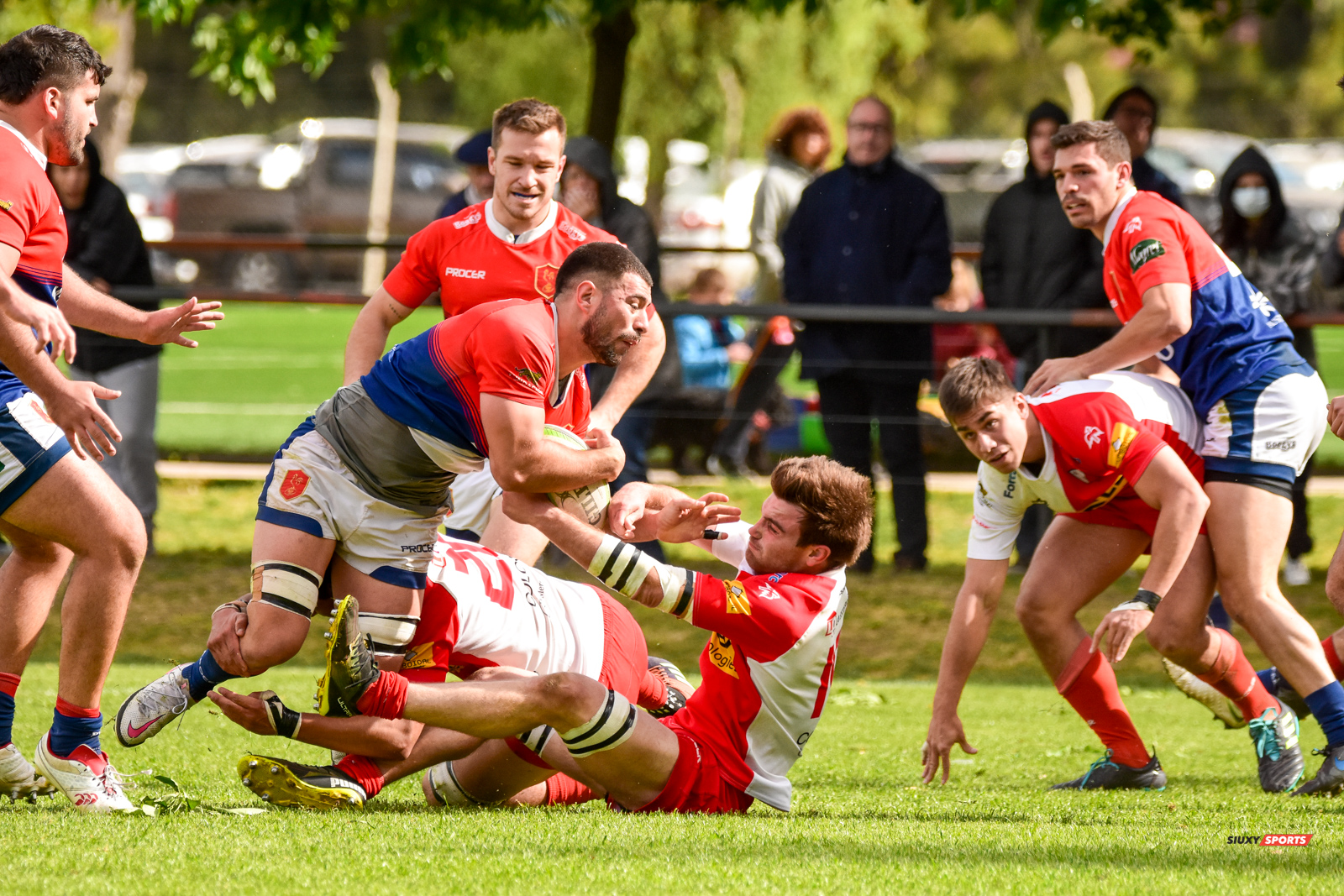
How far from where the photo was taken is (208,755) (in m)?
5.82

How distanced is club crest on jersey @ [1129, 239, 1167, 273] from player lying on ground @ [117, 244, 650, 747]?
1.93 metres

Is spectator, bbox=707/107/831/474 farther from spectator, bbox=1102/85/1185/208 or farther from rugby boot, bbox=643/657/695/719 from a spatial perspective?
rugby boot, bbox=643/657/695/719

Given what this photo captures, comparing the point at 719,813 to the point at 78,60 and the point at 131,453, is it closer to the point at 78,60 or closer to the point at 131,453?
the point at 78,60

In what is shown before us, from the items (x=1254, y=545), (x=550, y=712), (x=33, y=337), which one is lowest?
(x=550, y=712)

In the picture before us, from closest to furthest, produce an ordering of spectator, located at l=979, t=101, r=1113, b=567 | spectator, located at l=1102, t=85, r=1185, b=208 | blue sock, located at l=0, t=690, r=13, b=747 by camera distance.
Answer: blue sock, located at l=0, t=690, r=13, b=747, spectator, located at l=979, t=101, r=1113, b=567, spectator, located at l=1102, t=85, r=1185, b=208

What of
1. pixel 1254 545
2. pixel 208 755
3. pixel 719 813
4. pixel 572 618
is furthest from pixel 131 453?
pixel 1254 545

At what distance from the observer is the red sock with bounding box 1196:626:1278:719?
5.79 meters

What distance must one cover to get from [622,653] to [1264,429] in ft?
7.93

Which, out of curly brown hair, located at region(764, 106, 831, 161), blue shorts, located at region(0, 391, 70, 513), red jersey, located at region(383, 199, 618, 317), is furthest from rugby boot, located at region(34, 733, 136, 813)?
curly brown hair, located at region(764, 106, 831, 161)

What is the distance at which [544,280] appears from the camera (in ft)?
20.4

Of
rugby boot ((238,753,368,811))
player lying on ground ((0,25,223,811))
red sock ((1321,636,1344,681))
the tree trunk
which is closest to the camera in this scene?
player lying on ground ((0,25,223,811))

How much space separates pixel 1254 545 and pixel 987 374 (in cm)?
116

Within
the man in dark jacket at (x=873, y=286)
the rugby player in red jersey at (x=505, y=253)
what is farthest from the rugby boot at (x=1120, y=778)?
the man in dark jacket at (x=873, y=286)

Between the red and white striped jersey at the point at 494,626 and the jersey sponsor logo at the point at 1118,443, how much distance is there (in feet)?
5.87
